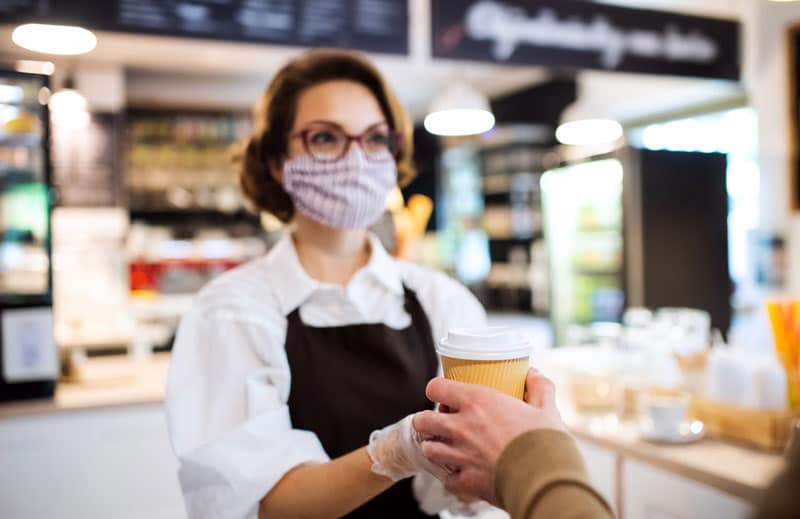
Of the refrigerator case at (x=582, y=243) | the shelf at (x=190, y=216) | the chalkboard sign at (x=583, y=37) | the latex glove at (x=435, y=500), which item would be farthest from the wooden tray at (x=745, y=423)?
the shelf at (x=190, y=216)

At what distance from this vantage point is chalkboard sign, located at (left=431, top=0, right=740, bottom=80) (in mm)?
3322

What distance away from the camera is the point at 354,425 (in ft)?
4.53

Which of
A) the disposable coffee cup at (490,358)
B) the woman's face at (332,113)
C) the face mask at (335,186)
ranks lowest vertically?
the disposable coffee cup at (490,358)

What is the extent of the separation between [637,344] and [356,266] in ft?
4.57

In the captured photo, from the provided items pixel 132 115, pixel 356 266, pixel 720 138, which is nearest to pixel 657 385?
pixel 356 266

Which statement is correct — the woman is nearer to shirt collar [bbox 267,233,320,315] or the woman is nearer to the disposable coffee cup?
shirt collar [bbox 267,233,320,315]

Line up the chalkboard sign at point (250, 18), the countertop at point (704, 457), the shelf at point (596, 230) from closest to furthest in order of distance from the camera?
the countertop at point (704, 457) < the chalkboard sign at point (250, 18) < the shelf at point (596, 230)

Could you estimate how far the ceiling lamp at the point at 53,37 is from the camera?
9.08 ft

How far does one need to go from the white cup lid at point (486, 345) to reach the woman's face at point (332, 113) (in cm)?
73

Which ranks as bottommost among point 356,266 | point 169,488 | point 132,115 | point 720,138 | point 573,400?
point 169,488

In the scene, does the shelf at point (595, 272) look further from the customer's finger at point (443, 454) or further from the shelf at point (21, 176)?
the customer's finger at point (443, 454)

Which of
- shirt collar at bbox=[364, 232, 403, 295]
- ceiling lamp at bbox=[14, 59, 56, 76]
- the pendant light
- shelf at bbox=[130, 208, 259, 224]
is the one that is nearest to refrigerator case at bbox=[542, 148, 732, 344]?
the pendant light

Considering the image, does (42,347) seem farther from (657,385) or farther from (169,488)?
(657,385)

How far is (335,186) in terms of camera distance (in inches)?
60.0
